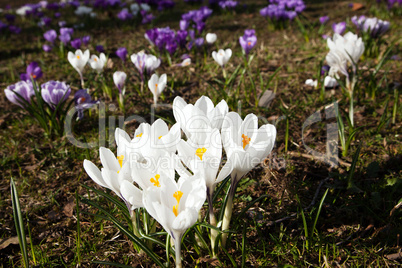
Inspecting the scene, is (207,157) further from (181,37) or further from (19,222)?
(181,37)

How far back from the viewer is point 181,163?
1106 millimetres

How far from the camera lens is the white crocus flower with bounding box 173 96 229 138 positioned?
114cm

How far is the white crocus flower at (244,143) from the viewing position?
1.05 metres

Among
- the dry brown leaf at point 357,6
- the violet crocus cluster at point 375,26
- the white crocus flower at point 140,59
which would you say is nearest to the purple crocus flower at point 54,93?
the white crocus flower at point 140,59

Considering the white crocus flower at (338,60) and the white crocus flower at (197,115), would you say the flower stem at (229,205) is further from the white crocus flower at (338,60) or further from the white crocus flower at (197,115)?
the white crocus flower at (338,60)

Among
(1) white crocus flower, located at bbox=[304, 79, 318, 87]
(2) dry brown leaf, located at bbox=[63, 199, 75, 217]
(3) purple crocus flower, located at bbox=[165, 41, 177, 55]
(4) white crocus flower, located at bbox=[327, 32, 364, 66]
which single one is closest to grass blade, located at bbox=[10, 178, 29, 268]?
(2) dry brown leaf, located at bbox=[63, 199, 75, 217]

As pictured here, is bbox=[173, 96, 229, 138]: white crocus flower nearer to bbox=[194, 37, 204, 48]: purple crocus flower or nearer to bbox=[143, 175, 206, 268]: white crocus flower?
bbox=[143, 175, 206, 268]: white crocus flower

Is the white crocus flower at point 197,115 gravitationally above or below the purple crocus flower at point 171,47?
above

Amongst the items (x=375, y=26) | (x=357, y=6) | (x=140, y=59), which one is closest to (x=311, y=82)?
(x=375, y=26)

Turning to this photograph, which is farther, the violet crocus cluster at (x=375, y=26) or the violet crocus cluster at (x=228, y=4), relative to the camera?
the violet crocus cluster at (x=228, y=4)

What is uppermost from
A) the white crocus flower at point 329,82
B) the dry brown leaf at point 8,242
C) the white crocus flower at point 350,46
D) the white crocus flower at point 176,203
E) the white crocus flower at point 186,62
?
the white crocus flower at point 350,46

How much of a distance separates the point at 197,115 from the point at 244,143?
0.19 metres

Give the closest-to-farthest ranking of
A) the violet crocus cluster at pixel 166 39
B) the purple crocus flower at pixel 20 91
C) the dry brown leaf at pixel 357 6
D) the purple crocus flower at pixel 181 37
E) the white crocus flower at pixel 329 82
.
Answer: the purple crocus flower at pixel 20 91, the white crocus flower at pixel 329 82, the violet crocus cluster at pixel 166 39, the purple crocus flower at pixel 181 37, the dry brown leaf at pixel 357 6

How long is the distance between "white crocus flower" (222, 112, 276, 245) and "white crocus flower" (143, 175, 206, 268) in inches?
6.1
